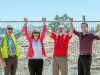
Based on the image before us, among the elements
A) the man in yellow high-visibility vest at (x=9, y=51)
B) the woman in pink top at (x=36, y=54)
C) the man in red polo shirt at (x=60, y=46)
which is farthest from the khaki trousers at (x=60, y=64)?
the man in yellow high-visibility vest at (x=9, y=51)

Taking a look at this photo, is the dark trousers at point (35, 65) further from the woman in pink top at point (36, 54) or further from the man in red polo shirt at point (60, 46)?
the man in red polo shirt at point (60, 46)

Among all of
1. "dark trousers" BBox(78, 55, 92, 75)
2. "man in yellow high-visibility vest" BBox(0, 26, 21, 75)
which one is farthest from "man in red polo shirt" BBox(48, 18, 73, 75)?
"man in yellow high-visibility vest" BBox(0, 26, 21, 75)

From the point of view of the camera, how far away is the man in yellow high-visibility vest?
1061cm

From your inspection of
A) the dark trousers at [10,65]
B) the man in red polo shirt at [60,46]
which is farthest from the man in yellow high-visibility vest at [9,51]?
the man in red polo shirt at [60,46]

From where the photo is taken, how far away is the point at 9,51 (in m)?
10.6

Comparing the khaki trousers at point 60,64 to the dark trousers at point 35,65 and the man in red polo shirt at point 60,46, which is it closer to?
the man in red polo shirt at point 60,46

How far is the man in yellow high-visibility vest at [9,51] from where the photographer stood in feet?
34.8

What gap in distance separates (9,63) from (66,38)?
1.66m

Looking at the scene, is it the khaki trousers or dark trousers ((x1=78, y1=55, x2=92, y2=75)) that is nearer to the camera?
dark trousers ((x1=78, y1=55, x2=92, y2=75))

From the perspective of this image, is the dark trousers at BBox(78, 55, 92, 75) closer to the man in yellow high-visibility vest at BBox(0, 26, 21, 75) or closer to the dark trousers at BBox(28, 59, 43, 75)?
the dark trousers at BBox(28, 59, 43, 75)

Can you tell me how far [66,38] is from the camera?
417 inches

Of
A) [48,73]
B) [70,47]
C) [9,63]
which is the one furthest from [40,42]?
[70,47]

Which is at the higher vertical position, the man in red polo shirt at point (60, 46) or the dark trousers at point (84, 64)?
the man in red polo shirt at point (60, 46)

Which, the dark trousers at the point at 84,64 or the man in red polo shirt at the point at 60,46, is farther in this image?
the man in red polo shirt at the point at 60,46
